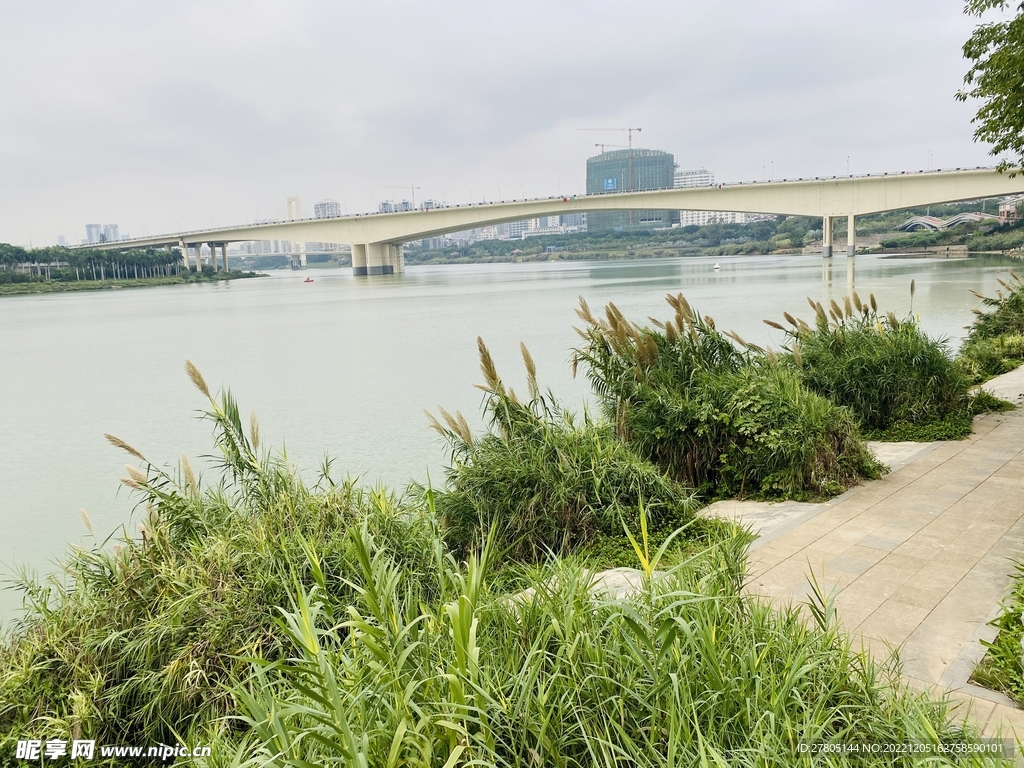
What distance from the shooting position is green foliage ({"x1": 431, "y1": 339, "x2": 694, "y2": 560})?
4977mm

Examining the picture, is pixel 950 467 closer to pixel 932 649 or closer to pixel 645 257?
pixel 932 649

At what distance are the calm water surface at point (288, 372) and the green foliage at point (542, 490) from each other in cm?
272

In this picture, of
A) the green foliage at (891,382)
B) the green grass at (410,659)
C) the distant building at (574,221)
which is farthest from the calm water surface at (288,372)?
the distant building at (574,221)

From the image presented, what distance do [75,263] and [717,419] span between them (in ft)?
263

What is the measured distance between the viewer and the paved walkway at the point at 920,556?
3201 mm

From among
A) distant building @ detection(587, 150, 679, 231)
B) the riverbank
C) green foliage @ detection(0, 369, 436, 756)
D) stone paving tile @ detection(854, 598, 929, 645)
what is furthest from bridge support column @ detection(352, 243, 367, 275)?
stone paving tile @ detection(854, 598, 929, 645)

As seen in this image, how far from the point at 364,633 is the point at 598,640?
82cm

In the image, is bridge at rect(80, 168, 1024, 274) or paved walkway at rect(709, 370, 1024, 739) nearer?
paved walkway at rect(709, 370, 1024, 739)

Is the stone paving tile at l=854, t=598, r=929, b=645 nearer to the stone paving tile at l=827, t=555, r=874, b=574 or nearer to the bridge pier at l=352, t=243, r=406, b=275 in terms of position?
the stone paving tile at l=827, t=555, r=874, b=574

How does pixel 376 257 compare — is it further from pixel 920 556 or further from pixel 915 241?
pixel 920 556

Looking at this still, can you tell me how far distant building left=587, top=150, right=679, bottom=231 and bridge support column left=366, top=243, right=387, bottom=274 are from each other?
198ft

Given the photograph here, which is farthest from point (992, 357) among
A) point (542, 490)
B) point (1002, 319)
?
point (542, 490)

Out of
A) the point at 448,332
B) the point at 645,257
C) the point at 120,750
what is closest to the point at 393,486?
the point at 120,750

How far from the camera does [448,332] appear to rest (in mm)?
21562
